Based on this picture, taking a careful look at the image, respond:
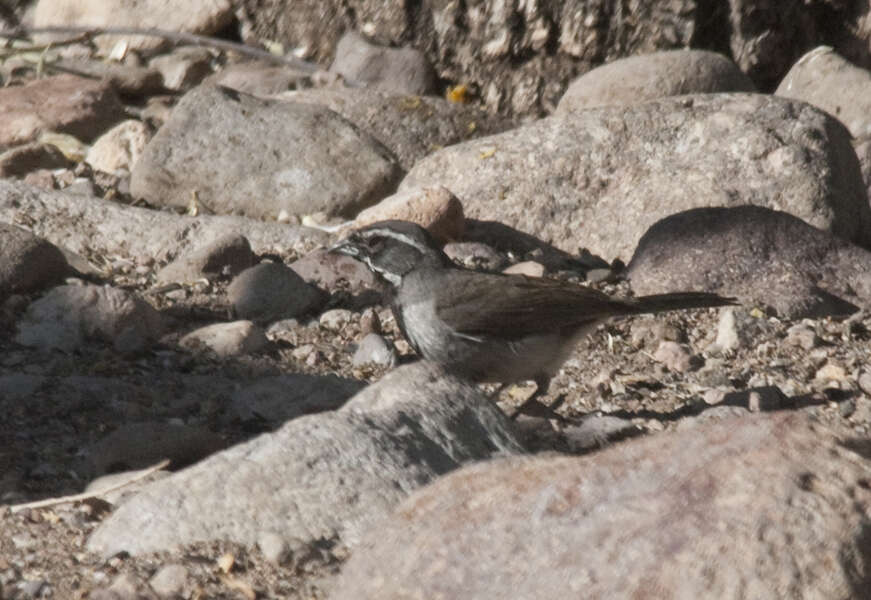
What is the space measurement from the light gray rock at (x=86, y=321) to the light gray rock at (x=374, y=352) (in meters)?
0.86

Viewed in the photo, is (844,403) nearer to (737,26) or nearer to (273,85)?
(737,26)

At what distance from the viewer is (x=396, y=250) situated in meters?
6.27

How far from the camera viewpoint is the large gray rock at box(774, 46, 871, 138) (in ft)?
29.2

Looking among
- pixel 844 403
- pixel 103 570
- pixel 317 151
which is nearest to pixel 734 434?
pixel 103 570

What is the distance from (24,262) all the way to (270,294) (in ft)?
3.54

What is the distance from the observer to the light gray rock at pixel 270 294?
22.4 ft

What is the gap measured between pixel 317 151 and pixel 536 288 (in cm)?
231

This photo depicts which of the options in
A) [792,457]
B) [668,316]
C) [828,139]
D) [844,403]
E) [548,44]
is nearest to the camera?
[792,457]

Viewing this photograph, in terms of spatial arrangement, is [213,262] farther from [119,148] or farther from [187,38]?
[187,38]

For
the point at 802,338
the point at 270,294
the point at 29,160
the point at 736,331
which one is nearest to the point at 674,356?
the point at 736,331

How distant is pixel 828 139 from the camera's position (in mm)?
7473

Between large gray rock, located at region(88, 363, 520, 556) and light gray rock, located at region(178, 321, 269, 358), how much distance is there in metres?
2.07

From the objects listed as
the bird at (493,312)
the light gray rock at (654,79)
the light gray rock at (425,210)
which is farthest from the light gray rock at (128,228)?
the light gray rock at (654,79)

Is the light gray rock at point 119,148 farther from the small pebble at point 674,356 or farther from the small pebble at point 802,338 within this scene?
the small pebble at point 802,338
